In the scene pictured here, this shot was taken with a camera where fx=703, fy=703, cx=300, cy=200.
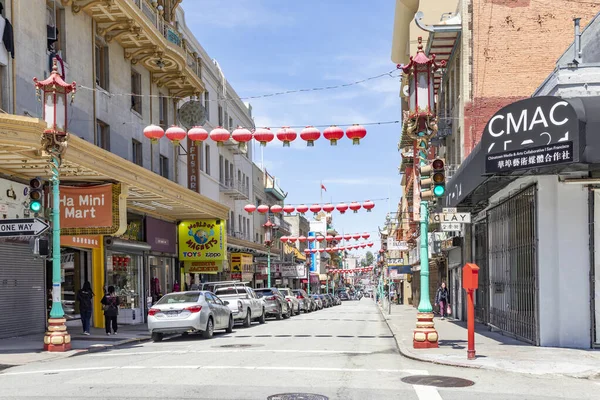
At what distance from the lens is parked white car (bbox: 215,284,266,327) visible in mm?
27422

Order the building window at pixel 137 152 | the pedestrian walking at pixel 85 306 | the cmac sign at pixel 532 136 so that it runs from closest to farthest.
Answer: the cmac sign at pixel 532 136 < the pedestrian walking at pixel 85 306 < the building window at pixel 137 152

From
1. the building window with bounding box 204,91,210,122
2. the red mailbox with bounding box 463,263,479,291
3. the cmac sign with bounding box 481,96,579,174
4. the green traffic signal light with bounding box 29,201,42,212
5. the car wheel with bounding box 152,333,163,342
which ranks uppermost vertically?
the building window with bounding box 204,91,210,122

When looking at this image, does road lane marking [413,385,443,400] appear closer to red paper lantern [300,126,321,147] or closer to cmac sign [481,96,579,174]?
cmac sign [481,96,579,174]

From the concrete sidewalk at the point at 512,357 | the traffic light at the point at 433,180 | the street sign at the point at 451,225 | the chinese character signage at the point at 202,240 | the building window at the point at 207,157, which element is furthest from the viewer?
the building window at the point at 207,157

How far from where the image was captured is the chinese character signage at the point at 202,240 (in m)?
37.2

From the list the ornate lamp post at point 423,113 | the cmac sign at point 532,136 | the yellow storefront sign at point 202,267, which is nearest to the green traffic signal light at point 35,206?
the ornate lamp post at point 423,113

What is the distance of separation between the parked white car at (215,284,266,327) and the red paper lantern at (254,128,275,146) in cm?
943

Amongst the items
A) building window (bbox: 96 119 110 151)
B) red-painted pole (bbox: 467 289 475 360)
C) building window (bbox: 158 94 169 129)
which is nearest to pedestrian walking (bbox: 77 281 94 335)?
building window (bbox: 96 119 110 151)

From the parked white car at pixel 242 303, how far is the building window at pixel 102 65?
9504 mm

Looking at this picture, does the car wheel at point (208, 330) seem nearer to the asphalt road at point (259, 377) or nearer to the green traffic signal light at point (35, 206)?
the asphalt road at point (259, 377)

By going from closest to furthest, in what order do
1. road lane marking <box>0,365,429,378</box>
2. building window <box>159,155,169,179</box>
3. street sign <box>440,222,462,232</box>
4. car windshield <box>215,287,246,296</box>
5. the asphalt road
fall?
the asphalt road
road lane marking <box>0,365,429,378</box>
street sign <box>440,222,462,232</box>
car windshield <box>215,287,246,296</box>
building window <box>159,155,169,179</box>

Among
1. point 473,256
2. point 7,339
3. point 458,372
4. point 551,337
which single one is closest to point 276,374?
point 458,372

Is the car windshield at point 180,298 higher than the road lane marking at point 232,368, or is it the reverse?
the car windshield at point 180,298

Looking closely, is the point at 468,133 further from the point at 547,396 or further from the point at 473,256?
the point at 547,396
